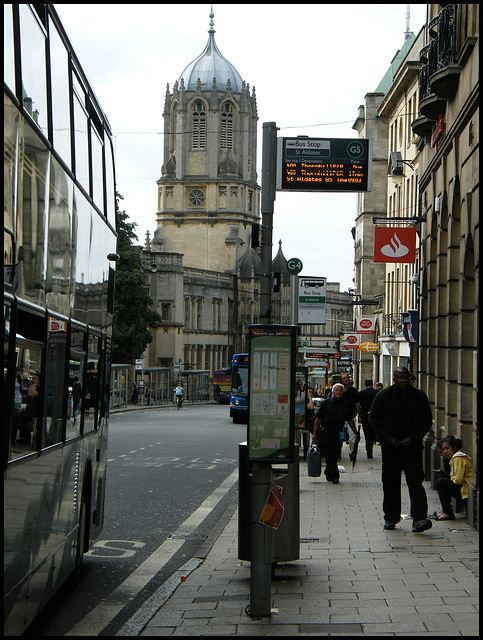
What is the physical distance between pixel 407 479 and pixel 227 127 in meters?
115

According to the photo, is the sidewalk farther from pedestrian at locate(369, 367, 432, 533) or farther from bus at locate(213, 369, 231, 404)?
bus at locate(213, 369, 231, 404)

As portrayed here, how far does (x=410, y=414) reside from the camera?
1111 centimetres

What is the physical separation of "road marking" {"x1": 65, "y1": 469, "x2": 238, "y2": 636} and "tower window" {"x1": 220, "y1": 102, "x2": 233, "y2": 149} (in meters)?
112

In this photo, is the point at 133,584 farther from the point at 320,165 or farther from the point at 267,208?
the point at 320,165

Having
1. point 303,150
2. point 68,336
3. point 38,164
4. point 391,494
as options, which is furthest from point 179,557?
point 38,164

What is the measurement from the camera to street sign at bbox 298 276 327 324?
20.0 metres

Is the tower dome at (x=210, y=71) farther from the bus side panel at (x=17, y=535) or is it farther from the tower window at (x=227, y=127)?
the bus side panel at (x=17, y=535)

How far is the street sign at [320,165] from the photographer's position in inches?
474

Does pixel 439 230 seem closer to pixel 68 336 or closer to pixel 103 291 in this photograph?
pixel 103 291

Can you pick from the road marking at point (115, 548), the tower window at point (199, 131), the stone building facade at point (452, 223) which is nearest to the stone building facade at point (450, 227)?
the stone building facade at point (452, 223)

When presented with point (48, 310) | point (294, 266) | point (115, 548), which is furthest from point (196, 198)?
point (48, 310)

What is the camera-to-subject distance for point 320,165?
39.6ft

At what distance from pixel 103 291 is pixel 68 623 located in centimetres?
339

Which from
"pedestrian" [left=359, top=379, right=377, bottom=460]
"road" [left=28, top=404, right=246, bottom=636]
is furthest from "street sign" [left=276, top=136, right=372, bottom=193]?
"pedestrian" [left=359, top=379, right=377, bottom=460]
